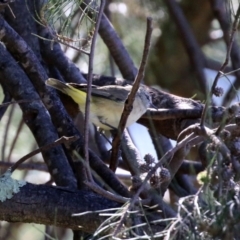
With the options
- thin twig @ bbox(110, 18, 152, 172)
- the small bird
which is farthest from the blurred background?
thin twig @ bbox(110, 18, 152, 172)

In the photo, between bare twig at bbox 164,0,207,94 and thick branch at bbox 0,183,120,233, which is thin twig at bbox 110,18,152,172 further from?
bare twig at bbox 164,0,207,94

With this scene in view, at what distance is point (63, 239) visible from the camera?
4512mm

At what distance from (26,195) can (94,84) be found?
123cm

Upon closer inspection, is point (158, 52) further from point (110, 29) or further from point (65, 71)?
point (65, 71)

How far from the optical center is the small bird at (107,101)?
3113 mm

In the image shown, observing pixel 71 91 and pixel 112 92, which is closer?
pixel 71 91

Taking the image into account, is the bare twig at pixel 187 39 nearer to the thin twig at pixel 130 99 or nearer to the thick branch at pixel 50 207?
the thin twig at pixel 130 99

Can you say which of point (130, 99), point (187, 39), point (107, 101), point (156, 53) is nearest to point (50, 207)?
point (130, 99)

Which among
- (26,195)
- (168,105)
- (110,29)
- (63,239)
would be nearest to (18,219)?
(26,195)

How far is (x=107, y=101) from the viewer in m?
3.57

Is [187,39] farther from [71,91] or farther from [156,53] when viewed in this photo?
[71,91]

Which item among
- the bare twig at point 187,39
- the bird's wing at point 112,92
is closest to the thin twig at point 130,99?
the bird's wing at point 112,92

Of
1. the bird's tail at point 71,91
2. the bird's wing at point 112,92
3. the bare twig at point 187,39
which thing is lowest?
the bird's tail at point 71,91

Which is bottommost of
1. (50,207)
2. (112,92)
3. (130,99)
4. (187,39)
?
(50,207)
